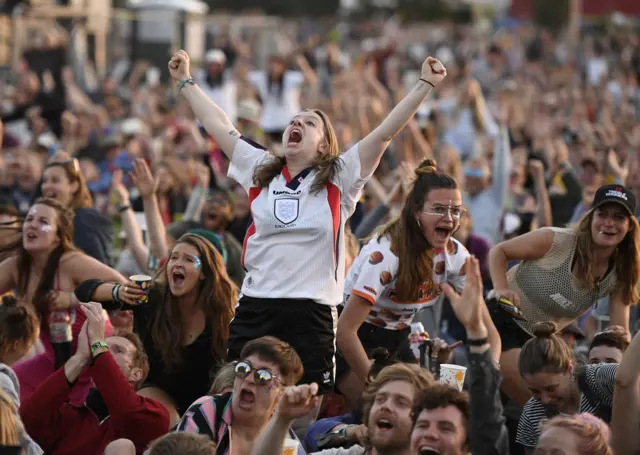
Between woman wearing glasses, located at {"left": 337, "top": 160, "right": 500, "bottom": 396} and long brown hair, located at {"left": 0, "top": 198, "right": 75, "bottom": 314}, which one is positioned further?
long brown hair, located at {"left": 0, "top": 198, "right": 75, "bottom": 314}

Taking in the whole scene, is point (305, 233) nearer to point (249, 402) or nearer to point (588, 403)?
point (249, 402)

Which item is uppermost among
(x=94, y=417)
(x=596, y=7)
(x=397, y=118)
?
(x=596, y=7)

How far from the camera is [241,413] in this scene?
17.4 feet

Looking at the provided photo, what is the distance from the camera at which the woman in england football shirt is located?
5.69 metres

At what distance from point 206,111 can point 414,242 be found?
48.1 inches

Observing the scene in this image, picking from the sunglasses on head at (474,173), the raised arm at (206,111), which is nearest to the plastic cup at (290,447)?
the raised arm at (206,111)

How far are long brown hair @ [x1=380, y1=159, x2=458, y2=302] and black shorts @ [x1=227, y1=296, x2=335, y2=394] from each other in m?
0.56

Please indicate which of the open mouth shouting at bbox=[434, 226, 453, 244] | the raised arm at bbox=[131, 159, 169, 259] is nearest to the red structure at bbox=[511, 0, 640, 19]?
the raised arm at bbox=[131, 159, 169, 259]

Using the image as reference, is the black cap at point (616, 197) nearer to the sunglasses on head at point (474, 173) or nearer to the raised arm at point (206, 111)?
the raised arm at point (206, 111)

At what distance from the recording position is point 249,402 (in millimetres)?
5305

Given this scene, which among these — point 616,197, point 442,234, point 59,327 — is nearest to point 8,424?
point 59,327

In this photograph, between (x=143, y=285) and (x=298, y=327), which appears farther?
(x=143, y=285)

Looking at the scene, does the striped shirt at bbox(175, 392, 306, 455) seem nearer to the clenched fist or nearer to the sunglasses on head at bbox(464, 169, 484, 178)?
the clenched fist

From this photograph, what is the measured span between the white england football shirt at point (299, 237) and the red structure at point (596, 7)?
53.5 metres
